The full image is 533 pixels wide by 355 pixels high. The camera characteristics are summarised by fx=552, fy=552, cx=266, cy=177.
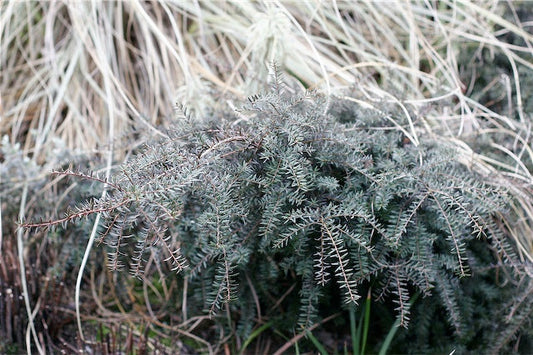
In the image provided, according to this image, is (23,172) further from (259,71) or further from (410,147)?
(410,147)

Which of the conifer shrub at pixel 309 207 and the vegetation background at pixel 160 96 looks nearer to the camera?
the conifer shrub at pixel 309 207

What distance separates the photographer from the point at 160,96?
185 centimetres

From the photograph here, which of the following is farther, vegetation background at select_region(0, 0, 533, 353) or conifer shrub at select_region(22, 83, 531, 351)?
vegetation background at select_region(0, 0, 533, 353)

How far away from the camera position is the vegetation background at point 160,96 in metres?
1.29

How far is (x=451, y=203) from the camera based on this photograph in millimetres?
1002

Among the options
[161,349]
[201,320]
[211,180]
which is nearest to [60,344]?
[161,349]

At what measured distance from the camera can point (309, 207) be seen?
0.99 meters

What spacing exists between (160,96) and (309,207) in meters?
1.02

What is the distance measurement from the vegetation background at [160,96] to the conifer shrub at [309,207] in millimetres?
132

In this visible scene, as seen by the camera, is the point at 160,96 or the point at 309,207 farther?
the point at 160,96

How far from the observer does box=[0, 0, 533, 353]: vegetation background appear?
1.29m

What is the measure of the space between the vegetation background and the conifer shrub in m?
0.13

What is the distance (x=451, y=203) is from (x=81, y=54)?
Result: 132 cm

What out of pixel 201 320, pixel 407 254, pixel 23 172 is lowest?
pixel 201 320
